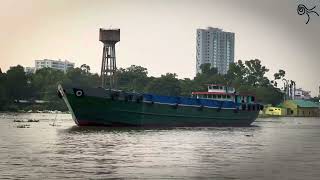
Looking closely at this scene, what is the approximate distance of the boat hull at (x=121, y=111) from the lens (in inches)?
2140

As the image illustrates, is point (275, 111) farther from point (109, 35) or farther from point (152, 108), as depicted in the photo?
point (152, 108)

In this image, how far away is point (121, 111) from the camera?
181 ft

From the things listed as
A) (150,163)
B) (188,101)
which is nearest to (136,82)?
(188,101)

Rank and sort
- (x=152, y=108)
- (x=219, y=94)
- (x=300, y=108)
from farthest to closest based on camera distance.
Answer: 1. (x=300, y=108)
2. (x=219, y=94)
3. (x=152, y=108)

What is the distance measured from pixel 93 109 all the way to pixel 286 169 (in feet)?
115

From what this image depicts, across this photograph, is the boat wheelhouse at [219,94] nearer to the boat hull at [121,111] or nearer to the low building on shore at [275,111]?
the boat hull at [121,111]

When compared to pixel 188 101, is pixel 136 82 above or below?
above

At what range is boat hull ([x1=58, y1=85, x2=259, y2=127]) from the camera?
2140 inches

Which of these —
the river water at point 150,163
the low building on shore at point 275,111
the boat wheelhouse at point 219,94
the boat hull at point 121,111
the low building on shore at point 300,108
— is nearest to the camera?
the river water at point 150,163

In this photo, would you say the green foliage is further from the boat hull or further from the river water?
the river water

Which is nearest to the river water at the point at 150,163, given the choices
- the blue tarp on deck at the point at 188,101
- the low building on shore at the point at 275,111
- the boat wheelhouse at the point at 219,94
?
the blue tarp on deck at the point at 188,101

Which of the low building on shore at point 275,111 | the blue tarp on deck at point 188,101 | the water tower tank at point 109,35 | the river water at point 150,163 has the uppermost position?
the water tower tank at point 109,35

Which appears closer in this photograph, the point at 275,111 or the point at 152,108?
the point at 152,108

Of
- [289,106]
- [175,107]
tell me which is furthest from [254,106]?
[289,106]
